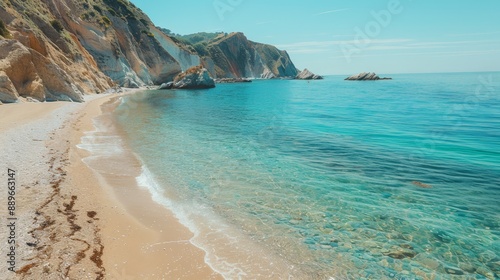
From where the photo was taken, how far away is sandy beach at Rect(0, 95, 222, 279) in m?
5.49

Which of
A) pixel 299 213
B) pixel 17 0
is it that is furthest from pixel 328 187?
pixel 17 0

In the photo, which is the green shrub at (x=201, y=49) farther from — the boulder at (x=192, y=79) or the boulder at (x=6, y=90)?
the boulder at (x=6, y=90)

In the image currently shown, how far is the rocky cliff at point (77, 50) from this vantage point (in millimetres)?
27859

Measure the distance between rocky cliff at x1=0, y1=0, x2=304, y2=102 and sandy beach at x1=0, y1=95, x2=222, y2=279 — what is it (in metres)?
20.1

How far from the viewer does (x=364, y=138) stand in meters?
20.8

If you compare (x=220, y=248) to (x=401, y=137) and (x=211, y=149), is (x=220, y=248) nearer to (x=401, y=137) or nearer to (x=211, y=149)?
(x=211, y=149)

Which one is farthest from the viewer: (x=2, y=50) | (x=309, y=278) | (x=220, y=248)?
(x=2, y=50)

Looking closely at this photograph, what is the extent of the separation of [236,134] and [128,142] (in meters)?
7.32

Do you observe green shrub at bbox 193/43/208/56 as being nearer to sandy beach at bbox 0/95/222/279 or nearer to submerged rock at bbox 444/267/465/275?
sandy beach at bbox 0/95/222/279

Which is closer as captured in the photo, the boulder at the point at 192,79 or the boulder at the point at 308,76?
the boulder at the point at 192,79

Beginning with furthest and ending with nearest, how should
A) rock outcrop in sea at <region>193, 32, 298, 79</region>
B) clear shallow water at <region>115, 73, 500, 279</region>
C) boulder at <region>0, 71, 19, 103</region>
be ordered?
1. rock outcrop in sea at <region>193, 32, 298, 79</region>
2. boulder at <region>0, 71, 19, 103</region>
3. clear shallow water at <region>115, 73, 500, 279</region>

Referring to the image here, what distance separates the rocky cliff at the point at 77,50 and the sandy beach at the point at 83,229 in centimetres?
2007

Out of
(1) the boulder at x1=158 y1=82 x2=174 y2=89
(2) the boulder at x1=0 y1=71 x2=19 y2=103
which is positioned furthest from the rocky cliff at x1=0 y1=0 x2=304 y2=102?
(1) the boulder at x1=158 y1=82 x2=174 y2=89

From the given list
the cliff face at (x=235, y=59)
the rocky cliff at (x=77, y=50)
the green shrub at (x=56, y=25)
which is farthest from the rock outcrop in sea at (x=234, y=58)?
the green shrub at (x=56, y=25)
